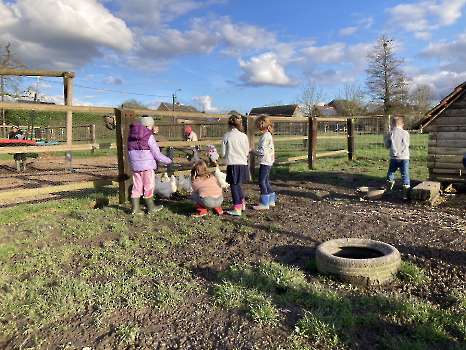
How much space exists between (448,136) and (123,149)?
7.37 m

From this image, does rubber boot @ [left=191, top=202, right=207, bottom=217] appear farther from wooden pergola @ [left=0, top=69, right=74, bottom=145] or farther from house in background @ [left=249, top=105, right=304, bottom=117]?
house in background @ [left=249, top=105, right=304, bottom=117]

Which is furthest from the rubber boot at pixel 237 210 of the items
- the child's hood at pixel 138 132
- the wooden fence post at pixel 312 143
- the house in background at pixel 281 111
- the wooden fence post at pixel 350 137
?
the house in background at pixel 281 111

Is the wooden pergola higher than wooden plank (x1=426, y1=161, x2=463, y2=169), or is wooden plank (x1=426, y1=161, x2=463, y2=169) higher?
the wooden pergola

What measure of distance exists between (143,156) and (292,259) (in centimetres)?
299

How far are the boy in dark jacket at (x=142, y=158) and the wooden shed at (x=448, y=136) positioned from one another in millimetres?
6341

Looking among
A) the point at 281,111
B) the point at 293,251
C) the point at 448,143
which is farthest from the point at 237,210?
the point at 281,111

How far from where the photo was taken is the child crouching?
5238 millimetres

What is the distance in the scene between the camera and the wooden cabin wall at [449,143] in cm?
731

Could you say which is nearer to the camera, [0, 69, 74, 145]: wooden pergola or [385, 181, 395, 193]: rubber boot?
[385, 181, 395, 193]: rubber boot

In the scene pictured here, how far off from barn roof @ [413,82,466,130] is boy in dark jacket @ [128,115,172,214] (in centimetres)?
629

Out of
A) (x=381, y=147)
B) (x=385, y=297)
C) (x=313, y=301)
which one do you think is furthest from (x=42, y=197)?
(x=381, y=147)

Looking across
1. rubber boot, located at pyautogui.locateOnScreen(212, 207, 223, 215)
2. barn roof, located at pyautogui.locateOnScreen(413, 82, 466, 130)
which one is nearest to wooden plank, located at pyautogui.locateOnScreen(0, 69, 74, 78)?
rubber boot, located at pyautogui.locateOnScreen(212, 207, 223, 215)

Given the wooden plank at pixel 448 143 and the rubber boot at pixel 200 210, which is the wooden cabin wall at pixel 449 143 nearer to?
the wooden plank at pixel 448 143

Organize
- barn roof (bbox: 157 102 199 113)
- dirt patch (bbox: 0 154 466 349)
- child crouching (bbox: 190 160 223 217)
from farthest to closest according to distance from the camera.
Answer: barn roof (bbox: 157 102 199 113) < child crouching (bbox: 190 160 223 217) < dirt patch (bbox: 0 154 466 349)
